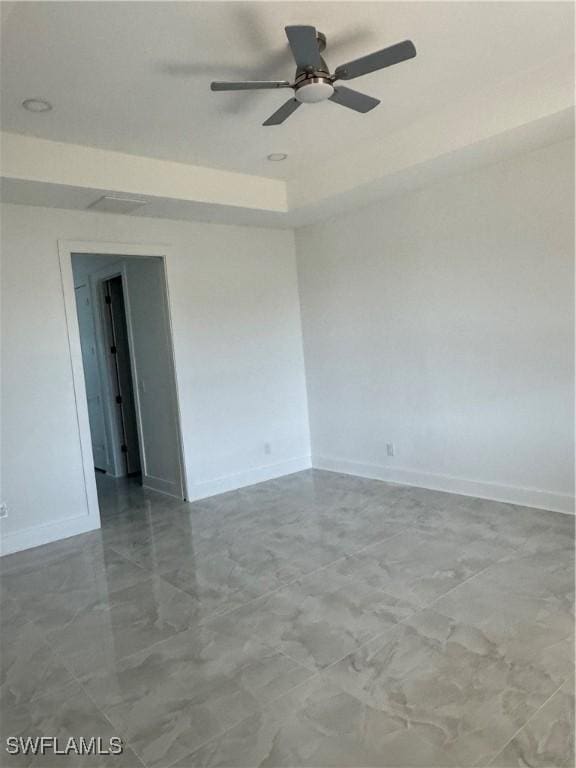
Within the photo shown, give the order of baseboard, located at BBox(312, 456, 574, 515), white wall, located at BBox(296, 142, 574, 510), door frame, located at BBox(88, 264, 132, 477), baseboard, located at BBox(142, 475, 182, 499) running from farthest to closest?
door frame, located at BBox(88, 264, 132, 477)
baseboard, located at BBox(142, 475, 182, 499)
baseboard, located at BBox(312, 456, 574, 515)
white wall, located at BBox(296, 142, 574, 510)

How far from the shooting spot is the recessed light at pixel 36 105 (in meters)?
3.00

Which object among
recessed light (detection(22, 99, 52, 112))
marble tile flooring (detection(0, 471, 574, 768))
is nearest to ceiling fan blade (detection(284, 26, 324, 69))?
recessed light (detection(22, 99, 52, 112))

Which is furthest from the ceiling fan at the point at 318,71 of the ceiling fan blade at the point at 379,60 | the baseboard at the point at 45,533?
the baseboard at the point at 45,533

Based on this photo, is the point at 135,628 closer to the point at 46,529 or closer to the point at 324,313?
the point at 46,529

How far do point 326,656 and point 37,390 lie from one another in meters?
2.92

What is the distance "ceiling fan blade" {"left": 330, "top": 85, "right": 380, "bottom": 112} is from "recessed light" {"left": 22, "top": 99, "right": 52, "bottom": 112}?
1632mm

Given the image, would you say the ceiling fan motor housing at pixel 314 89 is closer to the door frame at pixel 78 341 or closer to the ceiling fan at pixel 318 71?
the ceiling fan at pixel 318 71

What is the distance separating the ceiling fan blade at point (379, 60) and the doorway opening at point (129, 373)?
2.74 m

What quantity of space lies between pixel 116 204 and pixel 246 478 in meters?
2.77

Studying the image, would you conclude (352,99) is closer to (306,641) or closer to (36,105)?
(36,105)

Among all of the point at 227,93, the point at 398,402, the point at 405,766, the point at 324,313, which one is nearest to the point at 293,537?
the point at 398,402

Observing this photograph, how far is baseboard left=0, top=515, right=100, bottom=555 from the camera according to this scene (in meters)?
3.94

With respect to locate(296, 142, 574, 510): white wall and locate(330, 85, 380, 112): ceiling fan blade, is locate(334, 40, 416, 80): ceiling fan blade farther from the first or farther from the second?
locate(296, 142, 574, 510): white wall

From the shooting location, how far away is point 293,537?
3844 millimetres
